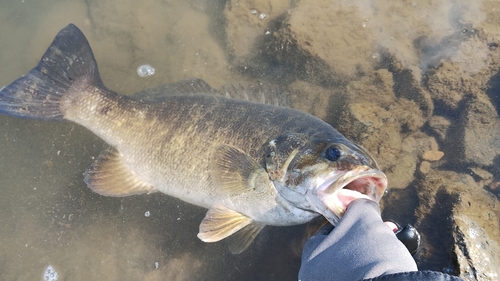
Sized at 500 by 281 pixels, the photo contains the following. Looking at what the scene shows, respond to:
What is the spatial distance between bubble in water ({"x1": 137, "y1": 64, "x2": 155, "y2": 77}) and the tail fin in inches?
35.1

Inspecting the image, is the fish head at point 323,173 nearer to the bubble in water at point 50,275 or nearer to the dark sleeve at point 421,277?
the dark sleeve at point 421,277

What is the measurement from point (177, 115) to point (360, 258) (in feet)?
6.28

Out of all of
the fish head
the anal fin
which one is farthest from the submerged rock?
the anal fin

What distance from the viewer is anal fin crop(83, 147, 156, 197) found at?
3.10 metres

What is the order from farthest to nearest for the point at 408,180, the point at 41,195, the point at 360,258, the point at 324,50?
the point at 324,50
the point at 41,195
the point at 408,180
the point at 360,258

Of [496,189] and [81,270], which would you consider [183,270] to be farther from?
[496,189]

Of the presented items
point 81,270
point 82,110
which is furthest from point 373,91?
point 81,270

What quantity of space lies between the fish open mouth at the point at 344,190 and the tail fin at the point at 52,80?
7.73 feet

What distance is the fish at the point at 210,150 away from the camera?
88.2 inches

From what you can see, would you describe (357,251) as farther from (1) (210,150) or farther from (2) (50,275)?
(2) (50,275)

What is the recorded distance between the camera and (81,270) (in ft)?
11.1

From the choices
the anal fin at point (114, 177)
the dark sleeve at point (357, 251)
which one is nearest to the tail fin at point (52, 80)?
the anal fin at point (114, 177)

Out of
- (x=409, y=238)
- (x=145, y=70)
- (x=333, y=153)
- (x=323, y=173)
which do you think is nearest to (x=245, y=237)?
(x=323, y=173)

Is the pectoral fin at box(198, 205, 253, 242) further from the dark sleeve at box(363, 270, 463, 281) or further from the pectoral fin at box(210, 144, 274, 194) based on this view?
the dark sleeve at box(363, 270, 463, 281)
